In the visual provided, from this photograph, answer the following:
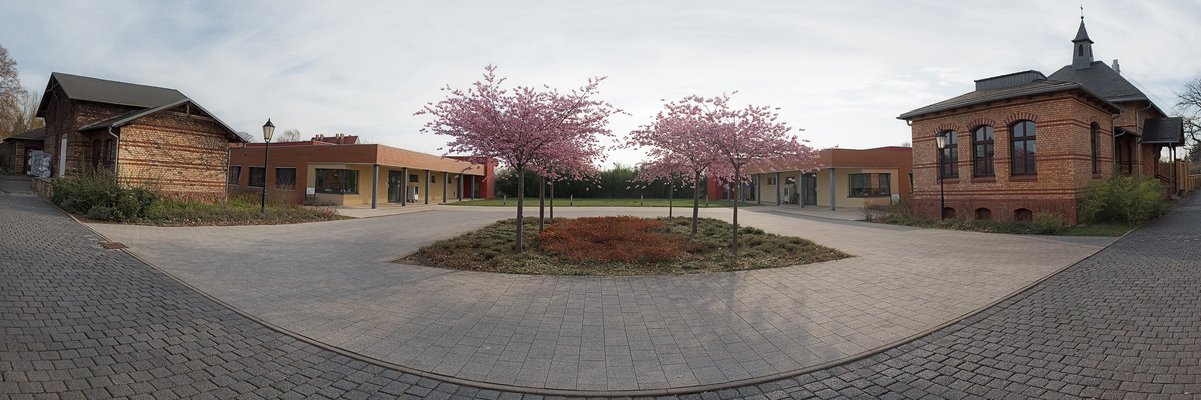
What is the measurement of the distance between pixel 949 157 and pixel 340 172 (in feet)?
105

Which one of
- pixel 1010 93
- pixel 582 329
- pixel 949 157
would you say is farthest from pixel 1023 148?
pixel 582 329

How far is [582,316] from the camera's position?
5.36 metres

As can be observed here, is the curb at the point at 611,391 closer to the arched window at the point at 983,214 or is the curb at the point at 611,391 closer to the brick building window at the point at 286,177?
the arched window at the point at 983,214

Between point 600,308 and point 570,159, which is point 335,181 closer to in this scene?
point 570,159

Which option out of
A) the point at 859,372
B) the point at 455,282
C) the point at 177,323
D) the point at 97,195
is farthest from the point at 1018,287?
the point at 97,195

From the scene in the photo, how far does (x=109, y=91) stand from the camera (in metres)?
23.0

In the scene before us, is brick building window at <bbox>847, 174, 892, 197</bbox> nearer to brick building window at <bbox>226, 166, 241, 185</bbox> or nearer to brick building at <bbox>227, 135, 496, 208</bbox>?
brick building at <bbox>227, 135, 496, 208</bbox>

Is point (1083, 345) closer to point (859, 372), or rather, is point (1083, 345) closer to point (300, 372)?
point (859, 372)

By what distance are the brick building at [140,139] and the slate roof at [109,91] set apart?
36 mm

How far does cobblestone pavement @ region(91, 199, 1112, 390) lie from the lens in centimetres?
398

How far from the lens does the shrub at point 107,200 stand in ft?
43.5

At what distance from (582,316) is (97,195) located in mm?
16563

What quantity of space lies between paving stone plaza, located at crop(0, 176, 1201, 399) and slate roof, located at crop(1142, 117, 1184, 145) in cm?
1989

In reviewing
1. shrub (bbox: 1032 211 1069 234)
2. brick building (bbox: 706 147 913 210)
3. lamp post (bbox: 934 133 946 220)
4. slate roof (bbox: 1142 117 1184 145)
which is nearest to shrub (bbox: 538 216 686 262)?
shrub (bbox: 1032 211 1069 234)
